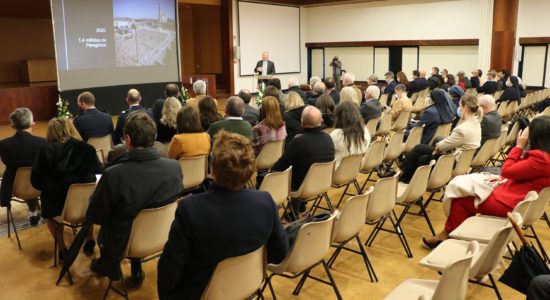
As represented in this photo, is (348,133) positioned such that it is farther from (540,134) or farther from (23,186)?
(23,186)

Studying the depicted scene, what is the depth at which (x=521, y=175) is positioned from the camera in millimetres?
3770

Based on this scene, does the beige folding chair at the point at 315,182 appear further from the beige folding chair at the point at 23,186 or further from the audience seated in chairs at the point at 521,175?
the beige folding chair at the point at 23,186

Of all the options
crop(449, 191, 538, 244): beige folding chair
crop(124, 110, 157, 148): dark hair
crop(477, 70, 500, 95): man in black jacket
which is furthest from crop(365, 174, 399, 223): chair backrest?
crop(477, 70, 500, 95): man in black jacket

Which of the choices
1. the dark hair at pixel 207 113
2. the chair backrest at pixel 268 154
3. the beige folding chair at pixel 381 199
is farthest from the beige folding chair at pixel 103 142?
the beige folding chair at pixel 381 199

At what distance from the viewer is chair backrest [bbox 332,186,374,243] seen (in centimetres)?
332

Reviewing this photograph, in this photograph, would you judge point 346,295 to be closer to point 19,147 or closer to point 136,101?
point 19,147

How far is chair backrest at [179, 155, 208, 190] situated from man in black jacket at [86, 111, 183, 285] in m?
1.37

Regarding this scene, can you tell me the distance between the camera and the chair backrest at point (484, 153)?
18.0 ft

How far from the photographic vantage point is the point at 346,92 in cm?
798

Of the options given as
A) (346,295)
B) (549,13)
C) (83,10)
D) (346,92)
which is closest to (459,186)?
(346,295)

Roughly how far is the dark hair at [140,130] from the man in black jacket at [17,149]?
190cm

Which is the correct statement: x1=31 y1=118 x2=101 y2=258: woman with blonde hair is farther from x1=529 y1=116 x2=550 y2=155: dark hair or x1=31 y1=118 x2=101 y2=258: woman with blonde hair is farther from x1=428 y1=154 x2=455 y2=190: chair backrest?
x1=529 y1=116 x2=550 y2=155: dark hair

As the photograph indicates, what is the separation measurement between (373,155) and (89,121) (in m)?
3.55

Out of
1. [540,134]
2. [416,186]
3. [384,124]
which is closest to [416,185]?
[416,186]
